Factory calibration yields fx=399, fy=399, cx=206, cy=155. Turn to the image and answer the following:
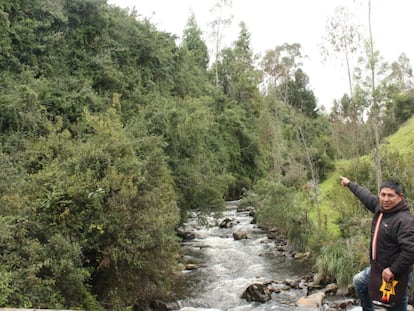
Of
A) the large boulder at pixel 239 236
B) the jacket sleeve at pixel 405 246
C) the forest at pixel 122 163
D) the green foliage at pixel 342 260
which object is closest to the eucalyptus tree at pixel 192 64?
the forest at pixel 122 163

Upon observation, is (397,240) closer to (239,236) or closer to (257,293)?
(257,293)

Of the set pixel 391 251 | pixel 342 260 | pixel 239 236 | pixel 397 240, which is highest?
pixel 397 240

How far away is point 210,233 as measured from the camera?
2506 cm

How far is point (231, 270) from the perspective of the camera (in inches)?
675

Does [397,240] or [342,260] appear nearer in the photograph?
[397,240]

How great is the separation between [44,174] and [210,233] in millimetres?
15584

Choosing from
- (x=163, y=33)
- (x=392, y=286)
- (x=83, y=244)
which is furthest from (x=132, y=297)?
(x=163, y=33)

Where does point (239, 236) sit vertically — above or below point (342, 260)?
below

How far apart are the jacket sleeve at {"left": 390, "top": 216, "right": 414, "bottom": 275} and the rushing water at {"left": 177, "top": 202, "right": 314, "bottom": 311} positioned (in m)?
8.75

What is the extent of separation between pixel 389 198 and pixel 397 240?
0.51m

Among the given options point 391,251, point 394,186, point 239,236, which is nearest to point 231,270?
point 239,236

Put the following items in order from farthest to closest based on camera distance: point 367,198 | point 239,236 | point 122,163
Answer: point 239,236 < point 122,163 < point 367,198

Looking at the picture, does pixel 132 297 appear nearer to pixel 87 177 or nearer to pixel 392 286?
pixel 87 177

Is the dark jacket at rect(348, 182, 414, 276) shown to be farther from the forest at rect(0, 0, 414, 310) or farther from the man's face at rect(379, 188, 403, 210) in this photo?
the forest at rect(0, 0, 414, 310)
